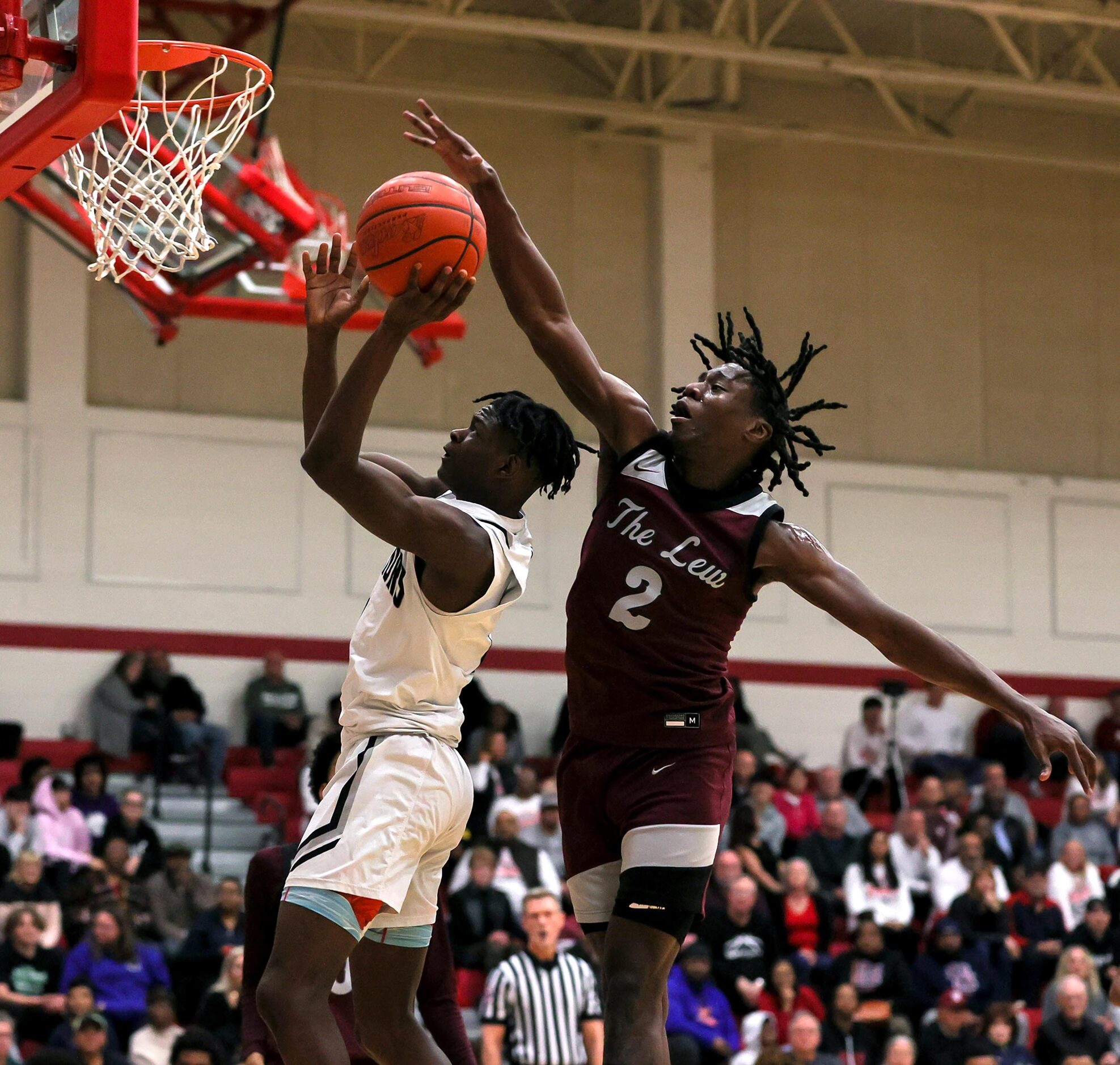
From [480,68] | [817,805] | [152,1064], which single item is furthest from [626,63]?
[152,1064]

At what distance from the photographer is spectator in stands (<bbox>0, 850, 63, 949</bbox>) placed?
1250 cm

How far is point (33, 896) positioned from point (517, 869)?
3485 millimetres

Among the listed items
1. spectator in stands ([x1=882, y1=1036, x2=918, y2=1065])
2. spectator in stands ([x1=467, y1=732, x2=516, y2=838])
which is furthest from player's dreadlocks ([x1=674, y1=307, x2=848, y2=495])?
spectator in stands ([x1=467, y1=732, x2=516, y2=838])

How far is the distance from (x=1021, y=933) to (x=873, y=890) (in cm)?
122

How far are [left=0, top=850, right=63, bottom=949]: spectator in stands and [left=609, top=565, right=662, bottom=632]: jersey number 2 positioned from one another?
809 centimetres

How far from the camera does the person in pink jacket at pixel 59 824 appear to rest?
13945 millimetres

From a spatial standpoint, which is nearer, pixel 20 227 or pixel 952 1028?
pixel 952 1028

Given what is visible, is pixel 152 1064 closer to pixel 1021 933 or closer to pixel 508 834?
pixel 508 834

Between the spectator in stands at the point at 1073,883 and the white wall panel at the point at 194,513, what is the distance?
24.3 ft

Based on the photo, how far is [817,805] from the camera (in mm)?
17359

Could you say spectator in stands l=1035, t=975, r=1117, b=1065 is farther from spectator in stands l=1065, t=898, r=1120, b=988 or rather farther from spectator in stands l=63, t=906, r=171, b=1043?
spectator in stands l=63, t=906, r=171, b=1043

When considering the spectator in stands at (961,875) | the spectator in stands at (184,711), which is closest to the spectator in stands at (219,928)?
the spectator in stands at (184,711)

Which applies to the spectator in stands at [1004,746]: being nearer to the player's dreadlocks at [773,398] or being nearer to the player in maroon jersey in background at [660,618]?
the player's dreadlocks at [773,398]

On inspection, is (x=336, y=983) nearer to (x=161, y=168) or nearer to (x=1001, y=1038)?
(x=161, y=168)
